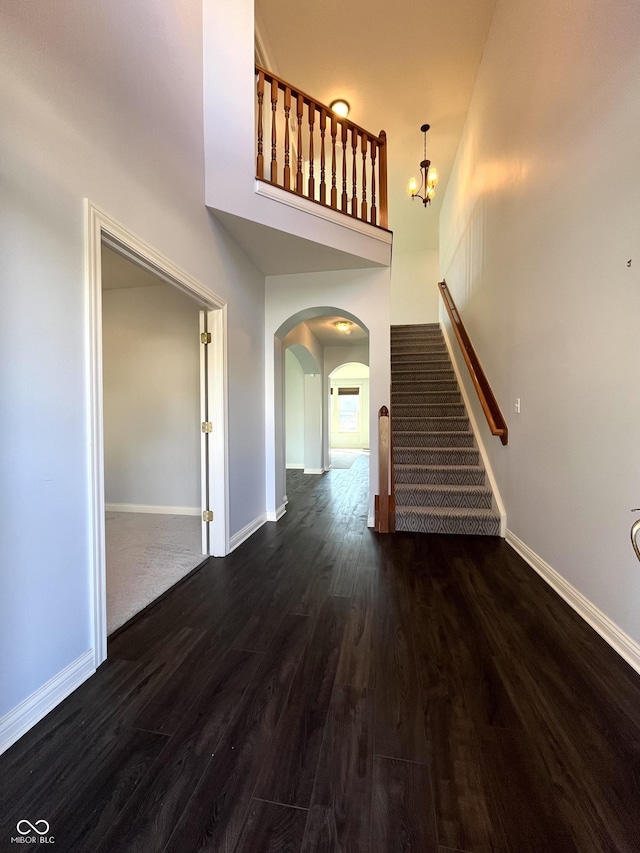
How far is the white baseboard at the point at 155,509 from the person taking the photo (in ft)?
13.4

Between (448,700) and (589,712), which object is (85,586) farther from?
(589,712)

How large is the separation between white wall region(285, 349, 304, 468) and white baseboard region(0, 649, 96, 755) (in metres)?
6.17

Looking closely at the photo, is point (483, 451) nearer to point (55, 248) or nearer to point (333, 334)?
point (333, 334)

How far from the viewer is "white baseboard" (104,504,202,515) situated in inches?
161

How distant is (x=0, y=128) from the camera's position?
3.77ft

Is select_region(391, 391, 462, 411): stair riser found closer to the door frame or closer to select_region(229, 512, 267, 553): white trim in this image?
select_region(229, 512, 267, 553): white trim

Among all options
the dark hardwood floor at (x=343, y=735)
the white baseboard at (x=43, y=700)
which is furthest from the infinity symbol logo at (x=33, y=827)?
the white baseboard at (x=43, y=700)

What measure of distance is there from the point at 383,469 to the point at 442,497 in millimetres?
705

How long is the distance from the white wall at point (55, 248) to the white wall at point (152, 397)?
2.21 metres

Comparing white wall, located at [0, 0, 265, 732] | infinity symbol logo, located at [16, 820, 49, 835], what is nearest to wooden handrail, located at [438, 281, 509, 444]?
white wall, located at [0, 0, 265, 732]

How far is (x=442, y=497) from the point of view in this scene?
11.5 feet

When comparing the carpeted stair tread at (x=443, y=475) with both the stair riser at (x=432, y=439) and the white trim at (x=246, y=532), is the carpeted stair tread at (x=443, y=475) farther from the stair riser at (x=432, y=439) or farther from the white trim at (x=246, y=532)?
the white trim at (x=246, y=532)

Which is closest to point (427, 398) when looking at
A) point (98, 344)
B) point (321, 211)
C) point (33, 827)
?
point (321, 211)

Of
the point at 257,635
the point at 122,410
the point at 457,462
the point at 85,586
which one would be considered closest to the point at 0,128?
the point at 85,586
